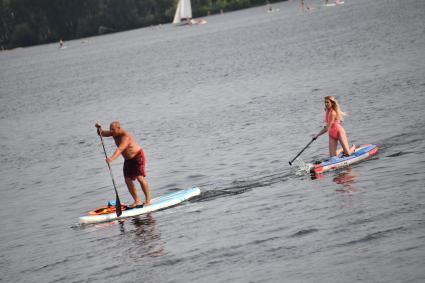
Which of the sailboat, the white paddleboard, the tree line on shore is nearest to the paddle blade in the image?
the white paddleboard

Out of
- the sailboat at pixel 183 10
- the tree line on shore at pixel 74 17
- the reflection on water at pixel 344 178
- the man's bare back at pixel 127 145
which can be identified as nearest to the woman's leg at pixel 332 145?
the reflection on water at pixel 344 178

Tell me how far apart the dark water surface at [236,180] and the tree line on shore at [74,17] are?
116 m

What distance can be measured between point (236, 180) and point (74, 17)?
164m

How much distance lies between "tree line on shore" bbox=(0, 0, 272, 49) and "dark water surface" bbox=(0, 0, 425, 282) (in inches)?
4584

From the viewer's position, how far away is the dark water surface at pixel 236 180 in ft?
54.3

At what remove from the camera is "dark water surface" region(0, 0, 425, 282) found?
54.3ft

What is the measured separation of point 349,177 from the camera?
21.9 m

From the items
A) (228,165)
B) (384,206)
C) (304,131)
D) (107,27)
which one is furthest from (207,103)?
(107,27)

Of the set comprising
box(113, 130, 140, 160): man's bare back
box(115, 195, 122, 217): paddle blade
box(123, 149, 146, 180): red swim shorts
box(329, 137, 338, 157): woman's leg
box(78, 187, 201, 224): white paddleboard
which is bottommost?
box(78, 187, 201, 224): white paddleboard

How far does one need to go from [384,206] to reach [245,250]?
3.52 m

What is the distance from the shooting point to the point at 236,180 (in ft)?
79.6

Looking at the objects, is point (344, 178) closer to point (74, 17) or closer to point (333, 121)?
point (333, 121)

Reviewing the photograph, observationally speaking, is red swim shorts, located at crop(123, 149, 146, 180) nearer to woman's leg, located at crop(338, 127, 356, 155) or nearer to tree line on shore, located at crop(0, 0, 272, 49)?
woman's leg, located at crop(338, 127, 356, 155)

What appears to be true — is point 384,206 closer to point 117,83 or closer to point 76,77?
point 117,83
